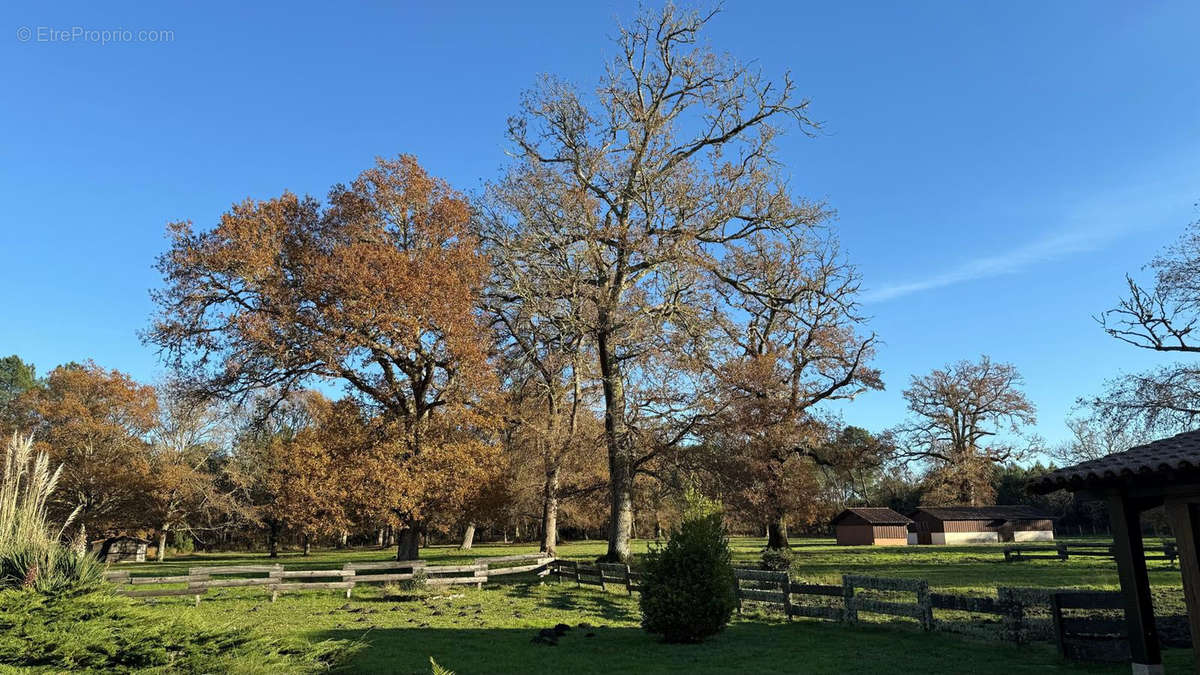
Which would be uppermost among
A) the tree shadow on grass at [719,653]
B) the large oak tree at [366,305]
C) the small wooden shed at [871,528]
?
the large oak tree at [366,305]

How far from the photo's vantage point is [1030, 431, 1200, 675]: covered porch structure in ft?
26.8

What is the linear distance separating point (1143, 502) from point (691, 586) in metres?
7.46

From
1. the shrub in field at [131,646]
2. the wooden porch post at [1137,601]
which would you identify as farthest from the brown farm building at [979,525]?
the shrub in field at [131,646]

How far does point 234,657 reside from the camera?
23.4 feet

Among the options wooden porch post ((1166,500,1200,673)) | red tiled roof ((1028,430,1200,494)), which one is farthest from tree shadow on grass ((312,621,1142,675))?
red tiled roof ((1028,430,1200,494))

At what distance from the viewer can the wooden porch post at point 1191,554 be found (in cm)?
821

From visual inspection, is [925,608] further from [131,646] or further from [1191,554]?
[131,646]

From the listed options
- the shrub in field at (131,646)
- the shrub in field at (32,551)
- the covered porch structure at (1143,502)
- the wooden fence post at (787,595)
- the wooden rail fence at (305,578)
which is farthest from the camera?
the wooden rail fence at (305,578)

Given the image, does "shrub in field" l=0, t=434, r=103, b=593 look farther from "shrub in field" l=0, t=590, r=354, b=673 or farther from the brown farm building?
the brown farm building

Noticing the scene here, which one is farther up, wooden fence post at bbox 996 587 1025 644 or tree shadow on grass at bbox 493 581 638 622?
wooden fence post at bbox 996 587 1025 644

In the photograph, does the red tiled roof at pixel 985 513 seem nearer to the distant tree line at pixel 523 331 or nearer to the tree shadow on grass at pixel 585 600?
the distant tree line at pixel 523 331

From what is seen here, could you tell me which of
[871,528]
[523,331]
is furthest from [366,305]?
[871,528]

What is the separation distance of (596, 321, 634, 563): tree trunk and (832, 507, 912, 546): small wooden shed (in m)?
45.1


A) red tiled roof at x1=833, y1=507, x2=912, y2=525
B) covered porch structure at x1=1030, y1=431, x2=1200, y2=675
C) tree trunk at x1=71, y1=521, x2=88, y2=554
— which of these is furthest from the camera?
red tiled roof at x1=833, y1=507, x2=912, y2=525
